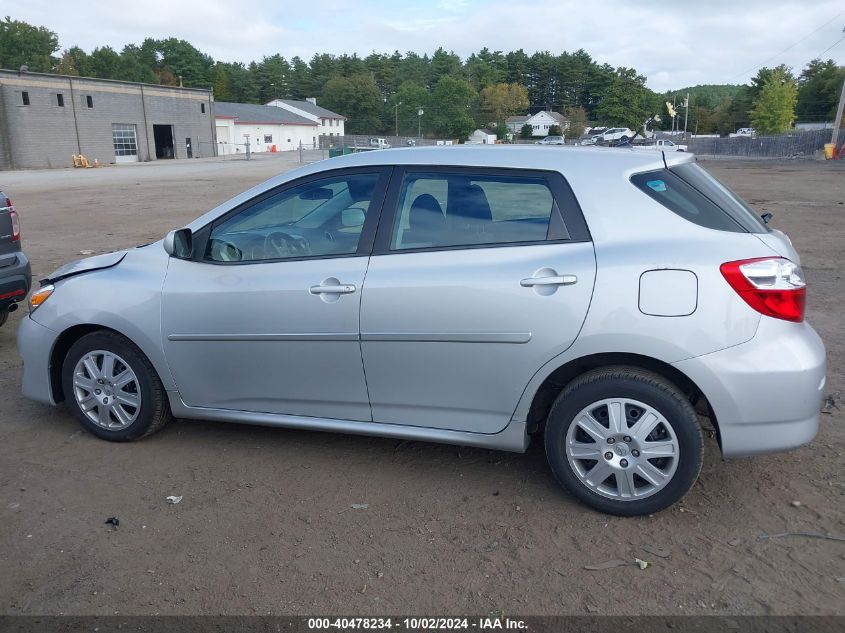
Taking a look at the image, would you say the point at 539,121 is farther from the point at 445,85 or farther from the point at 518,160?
the point at 518,160

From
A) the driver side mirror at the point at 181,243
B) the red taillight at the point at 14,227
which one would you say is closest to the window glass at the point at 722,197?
the driver side mirror at the point at 181,243

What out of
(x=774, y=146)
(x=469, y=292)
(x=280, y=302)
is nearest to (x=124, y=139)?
(x=774, y=146)

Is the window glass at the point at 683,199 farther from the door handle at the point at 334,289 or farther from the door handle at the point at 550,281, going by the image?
the door handle at the point at 334,289

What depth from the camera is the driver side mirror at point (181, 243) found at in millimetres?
4176

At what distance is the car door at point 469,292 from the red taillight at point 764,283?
2.07ft

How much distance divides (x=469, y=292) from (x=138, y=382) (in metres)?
2.20

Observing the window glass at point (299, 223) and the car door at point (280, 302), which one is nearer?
the car door at point (280, 302)

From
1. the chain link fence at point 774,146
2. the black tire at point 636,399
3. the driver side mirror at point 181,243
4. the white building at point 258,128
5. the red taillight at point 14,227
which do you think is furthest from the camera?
the white building at point 258,128

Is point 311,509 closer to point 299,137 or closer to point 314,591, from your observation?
point 314,591

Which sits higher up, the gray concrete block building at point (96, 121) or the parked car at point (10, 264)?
the gray concrete block building at point (96, 121)

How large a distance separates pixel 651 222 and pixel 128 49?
132 metres

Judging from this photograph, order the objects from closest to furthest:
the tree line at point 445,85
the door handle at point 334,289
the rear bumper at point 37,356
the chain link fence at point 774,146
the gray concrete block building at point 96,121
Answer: the door handle at point 334,289, the rear bumper at point 37,356, the gray concrete block building at point 96,121, the chain link fence at point 774,146, the tree line at point 445,85

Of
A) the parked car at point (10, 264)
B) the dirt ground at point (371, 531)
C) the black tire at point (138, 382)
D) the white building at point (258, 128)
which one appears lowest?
the dirt ground at point (371, 531)

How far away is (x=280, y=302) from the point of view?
3.88 metres
